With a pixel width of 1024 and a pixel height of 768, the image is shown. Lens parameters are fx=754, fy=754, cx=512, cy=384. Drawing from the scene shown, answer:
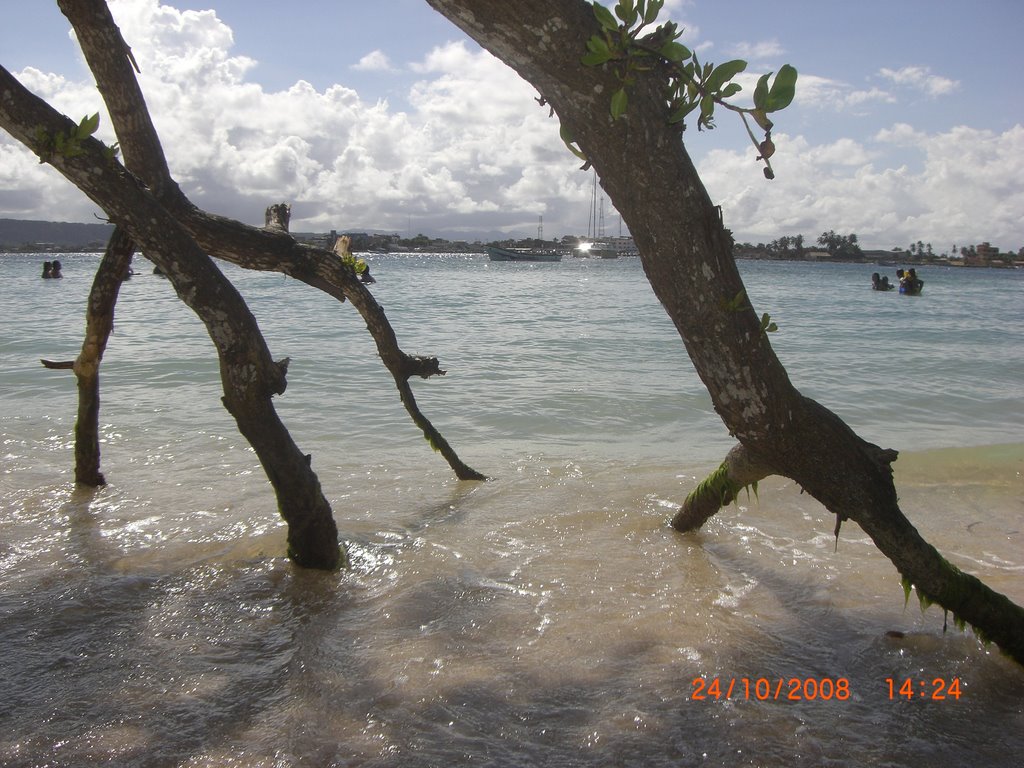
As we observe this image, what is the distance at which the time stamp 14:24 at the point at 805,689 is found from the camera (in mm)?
3182

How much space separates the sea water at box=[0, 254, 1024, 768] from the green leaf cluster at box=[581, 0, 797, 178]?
7.29ft

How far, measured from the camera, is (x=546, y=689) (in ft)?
10.5

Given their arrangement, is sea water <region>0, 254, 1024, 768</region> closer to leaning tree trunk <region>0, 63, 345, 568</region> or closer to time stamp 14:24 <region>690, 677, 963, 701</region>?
time stamp 14:24 <region>690, 677, 963, 701</region>

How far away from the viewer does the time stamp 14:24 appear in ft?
10.4

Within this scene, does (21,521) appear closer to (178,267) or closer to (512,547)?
(178,267)

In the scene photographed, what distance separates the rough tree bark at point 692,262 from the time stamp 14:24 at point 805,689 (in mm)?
384

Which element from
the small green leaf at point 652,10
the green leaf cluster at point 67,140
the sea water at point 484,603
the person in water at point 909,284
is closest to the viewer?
the small green leaf at point 652,10

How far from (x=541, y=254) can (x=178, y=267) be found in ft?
349

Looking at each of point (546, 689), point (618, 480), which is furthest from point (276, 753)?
point (618, 480)

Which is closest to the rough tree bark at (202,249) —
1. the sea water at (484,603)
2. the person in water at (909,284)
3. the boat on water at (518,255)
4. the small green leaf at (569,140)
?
the sea water at (484,603)

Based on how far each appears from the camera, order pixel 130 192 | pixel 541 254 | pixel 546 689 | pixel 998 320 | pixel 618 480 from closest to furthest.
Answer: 1. pixel 546 689
2. pixel 130 192
3. pixel 618 480
4. pixel 998 320
5. pixel 541 254

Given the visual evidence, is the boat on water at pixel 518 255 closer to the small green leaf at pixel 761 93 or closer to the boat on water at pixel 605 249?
the boat on water at pixel 605 249

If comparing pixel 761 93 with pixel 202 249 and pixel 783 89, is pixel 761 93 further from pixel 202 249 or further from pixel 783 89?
pixel 202 249

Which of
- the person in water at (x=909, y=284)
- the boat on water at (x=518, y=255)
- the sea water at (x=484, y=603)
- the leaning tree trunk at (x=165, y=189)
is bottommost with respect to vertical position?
the sea water at (x=484, y=603)
